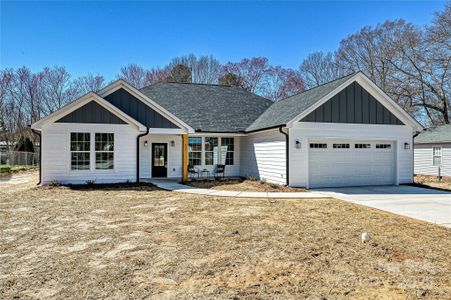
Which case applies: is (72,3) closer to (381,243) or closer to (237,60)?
(381,243)

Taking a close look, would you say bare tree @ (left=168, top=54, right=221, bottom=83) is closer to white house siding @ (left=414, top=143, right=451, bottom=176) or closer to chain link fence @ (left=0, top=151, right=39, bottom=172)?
chain link fence @ (left=0, top=151, right=39, bottom=172)

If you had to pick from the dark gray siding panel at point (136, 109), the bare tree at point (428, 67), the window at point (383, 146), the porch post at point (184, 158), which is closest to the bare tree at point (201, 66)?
the bare tree at point (428, 67)

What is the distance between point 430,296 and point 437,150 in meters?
20.1

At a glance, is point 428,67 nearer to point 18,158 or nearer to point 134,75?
point 134,75

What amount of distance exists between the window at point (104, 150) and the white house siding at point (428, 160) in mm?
19037

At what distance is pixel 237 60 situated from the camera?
37.0 metres

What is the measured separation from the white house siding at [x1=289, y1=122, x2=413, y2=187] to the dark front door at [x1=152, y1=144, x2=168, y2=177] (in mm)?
7205

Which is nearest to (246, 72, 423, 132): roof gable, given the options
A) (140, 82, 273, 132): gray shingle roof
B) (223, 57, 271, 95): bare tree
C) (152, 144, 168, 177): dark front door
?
(140, 82, 273, 132): gray shingle roof

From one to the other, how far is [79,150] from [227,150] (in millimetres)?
7956

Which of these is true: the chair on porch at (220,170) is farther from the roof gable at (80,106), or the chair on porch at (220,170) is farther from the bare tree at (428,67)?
the bare tree at (428,67)

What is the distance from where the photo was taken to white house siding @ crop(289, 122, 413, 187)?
14.1 m

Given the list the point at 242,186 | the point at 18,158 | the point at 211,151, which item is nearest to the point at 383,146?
the point at 242,186

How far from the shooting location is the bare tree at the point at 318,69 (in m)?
36.9

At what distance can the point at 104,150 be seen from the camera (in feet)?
49.0
